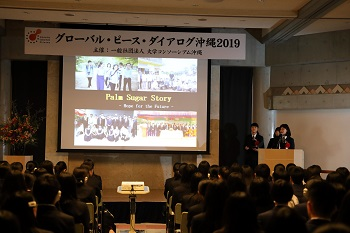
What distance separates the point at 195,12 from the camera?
9.13 meters

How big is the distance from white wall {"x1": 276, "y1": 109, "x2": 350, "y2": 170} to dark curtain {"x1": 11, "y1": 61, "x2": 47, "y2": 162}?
499cm

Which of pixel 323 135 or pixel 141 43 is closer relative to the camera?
pixel 141 43

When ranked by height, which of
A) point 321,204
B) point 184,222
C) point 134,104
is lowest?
point 184,222

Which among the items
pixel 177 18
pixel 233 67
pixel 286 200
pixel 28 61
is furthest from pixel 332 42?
pixel 286 200

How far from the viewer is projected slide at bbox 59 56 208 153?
34.1 feet

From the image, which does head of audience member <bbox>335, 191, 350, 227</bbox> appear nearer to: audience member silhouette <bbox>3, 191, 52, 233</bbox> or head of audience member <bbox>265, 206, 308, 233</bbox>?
head of audience member <bbox>265, 206, 308, 233</bbox>

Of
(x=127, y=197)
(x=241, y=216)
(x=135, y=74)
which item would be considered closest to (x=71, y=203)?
(x=241, y=216)

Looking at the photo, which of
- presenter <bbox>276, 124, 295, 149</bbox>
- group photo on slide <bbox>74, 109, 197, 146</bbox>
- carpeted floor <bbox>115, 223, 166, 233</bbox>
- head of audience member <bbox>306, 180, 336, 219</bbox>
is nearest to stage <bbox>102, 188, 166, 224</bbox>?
carpeted floor <bbox>115, 223, 166, 233</bbox>

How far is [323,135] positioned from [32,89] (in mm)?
5881

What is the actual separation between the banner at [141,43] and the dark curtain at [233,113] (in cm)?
171

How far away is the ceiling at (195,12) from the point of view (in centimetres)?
862

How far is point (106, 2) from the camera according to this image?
8828 millimetres

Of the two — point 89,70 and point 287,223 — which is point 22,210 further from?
point 89,70

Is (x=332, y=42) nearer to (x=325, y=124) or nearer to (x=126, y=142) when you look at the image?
(x=325, y=124)
